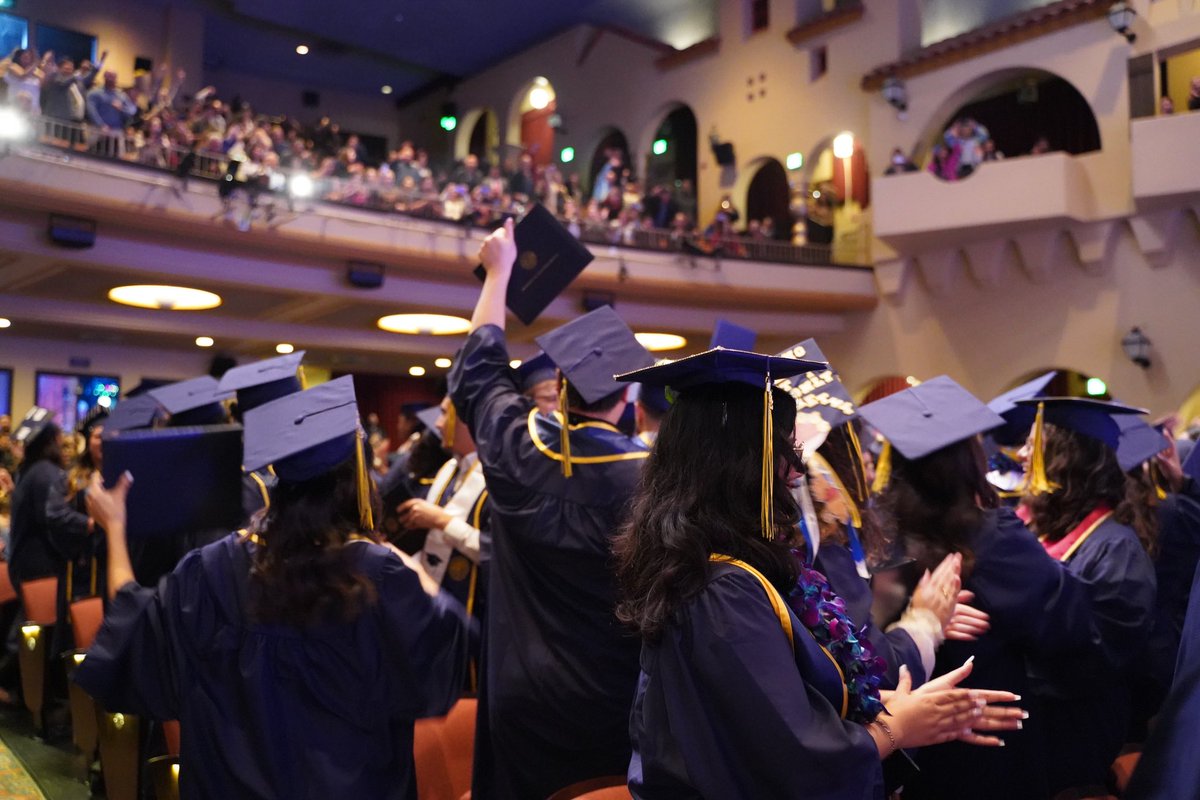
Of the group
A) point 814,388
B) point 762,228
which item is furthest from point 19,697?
point 762,228

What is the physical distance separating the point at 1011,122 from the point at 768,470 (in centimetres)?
1558

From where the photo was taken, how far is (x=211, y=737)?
2.35m

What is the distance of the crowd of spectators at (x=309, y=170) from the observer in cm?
1012

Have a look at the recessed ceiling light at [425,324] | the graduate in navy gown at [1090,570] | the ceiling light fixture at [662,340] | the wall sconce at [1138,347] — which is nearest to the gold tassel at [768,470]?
the graduate in navy gown at [1090,570]

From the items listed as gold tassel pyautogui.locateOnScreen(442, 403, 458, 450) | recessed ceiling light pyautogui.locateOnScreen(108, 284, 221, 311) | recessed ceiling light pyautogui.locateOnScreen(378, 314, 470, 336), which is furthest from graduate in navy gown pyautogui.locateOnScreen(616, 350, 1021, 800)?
recessed ceiling light pyautogui.locateOnScreen(378, 314, 470, 336)

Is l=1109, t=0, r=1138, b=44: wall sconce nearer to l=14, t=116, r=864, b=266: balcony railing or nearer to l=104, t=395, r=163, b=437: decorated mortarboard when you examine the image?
l=14, t=116, r=864, b=266: balcony railing

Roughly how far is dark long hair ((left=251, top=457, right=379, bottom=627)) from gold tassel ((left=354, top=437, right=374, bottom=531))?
0.09 ft

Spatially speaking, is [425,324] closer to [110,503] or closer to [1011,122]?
[1011,122]

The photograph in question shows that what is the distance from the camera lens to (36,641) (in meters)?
4.66

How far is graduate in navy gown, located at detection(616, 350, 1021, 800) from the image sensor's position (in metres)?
1.47

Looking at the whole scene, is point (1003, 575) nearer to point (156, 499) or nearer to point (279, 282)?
point (156, 499)

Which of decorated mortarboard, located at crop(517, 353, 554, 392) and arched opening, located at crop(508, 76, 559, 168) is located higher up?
arched opening, located at crop(508, 76, 559, 168)

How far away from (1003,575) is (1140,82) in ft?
40.0

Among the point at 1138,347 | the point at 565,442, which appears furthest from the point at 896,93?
the point at 565,442
